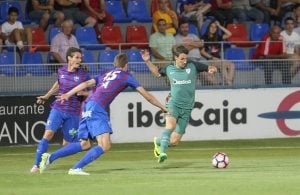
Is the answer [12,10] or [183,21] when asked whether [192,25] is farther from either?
[12,10]

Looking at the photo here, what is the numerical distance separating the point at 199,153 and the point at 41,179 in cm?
732

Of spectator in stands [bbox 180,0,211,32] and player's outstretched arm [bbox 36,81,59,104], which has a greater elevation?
spectator in stands [bbox 180,0,211,32]

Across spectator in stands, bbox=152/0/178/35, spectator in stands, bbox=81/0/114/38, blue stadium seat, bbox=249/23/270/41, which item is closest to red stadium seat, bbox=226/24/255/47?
blue stadium seat, bbox=249/23/270/41

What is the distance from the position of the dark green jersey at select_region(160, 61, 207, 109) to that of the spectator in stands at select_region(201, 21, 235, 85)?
549cm

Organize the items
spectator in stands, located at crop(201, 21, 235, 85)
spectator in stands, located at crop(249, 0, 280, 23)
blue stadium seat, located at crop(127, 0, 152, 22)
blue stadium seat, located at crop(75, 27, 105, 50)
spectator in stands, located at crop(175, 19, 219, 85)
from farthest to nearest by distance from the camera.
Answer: spectator in stands, located at crop(249, 0, 280, 23), blue stadium seat, located at crop(127, 0, 152, 22), blue stadium seat, located at crop(75, 27, 105, 50), spectator in stands, located at crop(175, 19, 219, 85), spectator in stands, located at crop(201, 21, 235, 85)

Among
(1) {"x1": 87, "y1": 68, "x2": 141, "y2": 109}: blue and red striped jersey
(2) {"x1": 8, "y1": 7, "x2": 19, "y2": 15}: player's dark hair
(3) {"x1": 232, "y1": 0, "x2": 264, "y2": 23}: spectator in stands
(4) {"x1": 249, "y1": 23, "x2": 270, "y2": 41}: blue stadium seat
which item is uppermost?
(2) {"x1": 8, "y1": 7, "x2": 19, "y2": 15}: player's dark hair

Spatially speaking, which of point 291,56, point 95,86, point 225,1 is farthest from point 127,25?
point 95,86

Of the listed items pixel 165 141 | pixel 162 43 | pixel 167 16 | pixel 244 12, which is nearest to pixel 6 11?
pixel 167 16

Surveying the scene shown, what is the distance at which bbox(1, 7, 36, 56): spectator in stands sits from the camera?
980 inches

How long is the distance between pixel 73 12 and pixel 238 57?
4.39 meters

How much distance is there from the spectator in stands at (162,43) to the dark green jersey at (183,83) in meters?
5.76

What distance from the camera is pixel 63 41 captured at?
81.6 feet

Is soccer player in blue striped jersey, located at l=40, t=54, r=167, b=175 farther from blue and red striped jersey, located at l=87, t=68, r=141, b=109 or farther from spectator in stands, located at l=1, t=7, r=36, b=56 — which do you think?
spectator in stands, located at l=1, t=7, r=36, b=56

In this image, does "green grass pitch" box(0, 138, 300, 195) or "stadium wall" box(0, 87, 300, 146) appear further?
"stadium wall" box(0, 87, 300, 146)
